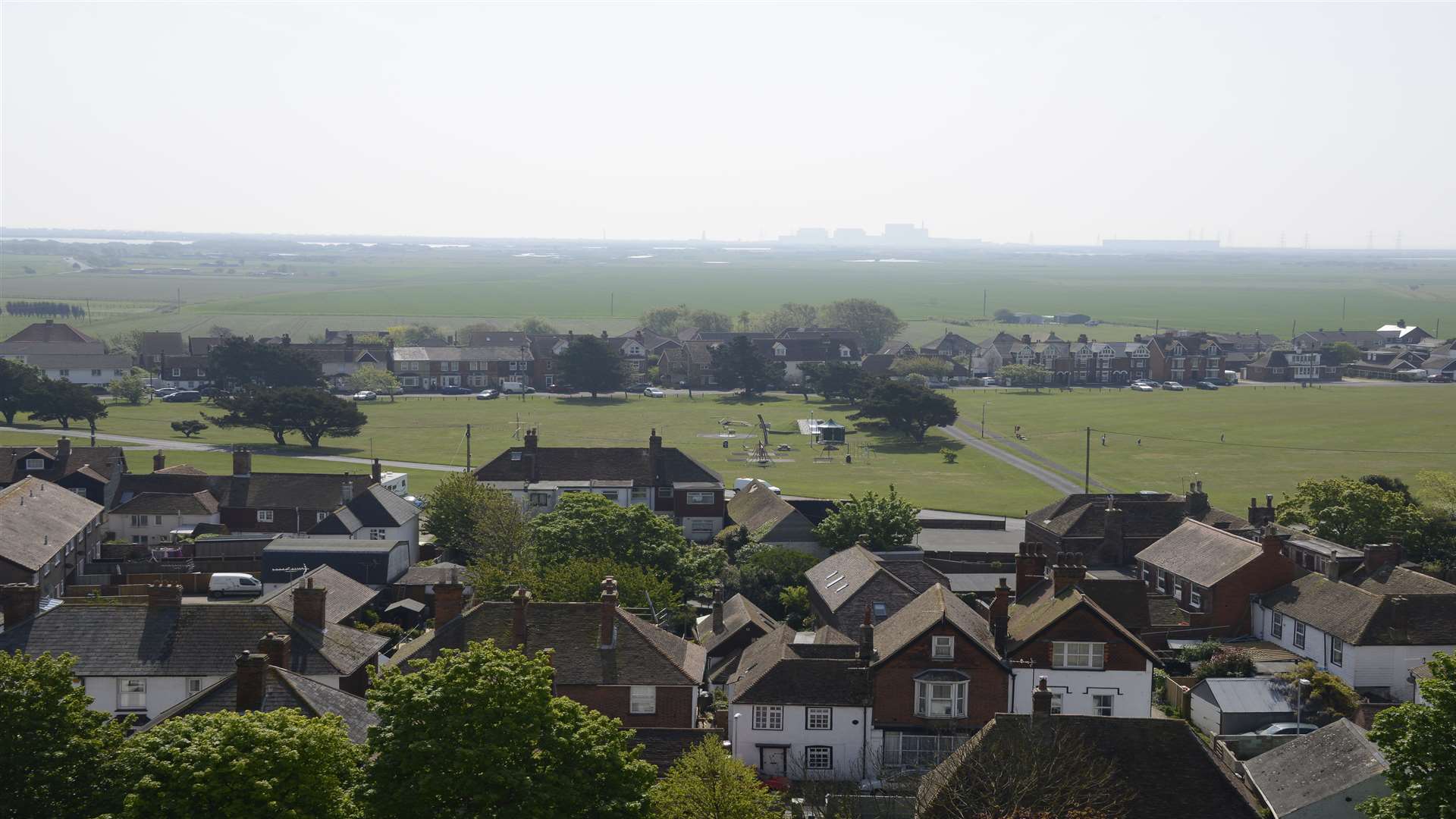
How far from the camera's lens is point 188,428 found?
11581cm

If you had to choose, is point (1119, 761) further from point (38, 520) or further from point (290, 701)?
point (38, 520)

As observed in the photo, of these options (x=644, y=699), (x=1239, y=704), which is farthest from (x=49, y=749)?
(x=1239, y=704)

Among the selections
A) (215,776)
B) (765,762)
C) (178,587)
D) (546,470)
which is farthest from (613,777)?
(546,470)

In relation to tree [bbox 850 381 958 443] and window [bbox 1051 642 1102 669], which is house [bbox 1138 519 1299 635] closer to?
window [bbox 1051 642 1102 669]

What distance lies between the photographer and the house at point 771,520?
64.9 m

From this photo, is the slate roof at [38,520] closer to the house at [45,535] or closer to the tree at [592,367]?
the house at [45,535]

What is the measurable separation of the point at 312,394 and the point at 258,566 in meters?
49.0

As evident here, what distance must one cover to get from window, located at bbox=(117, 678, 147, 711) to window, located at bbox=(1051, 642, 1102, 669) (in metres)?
25.3

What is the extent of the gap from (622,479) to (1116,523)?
26.6m

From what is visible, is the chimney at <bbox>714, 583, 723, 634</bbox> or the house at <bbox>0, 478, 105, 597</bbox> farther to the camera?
the house at <bbox>0, 478, 105, 597</bbox>

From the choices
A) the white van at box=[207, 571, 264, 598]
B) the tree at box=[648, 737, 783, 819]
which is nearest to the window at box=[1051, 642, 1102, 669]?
the tree at box=[648, 737, 783, 819]

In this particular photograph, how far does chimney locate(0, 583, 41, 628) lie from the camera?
38906 millimetres

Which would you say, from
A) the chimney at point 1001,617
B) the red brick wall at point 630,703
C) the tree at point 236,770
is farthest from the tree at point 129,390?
the tree at point 236,770

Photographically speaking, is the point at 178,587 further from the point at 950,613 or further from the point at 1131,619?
the point at 1131,619
